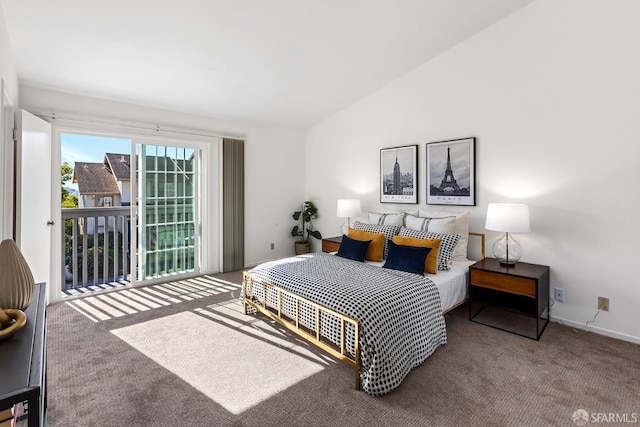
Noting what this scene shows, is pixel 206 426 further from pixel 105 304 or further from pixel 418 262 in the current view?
pixel 105 304

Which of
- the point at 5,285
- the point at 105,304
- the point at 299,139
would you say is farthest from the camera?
the point at 299,139

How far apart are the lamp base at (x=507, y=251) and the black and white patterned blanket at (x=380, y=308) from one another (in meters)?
1.01

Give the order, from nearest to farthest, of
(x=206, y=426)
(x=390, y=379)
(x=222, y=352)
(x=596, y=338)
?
(x=206, y=426), (x=390, y=379), (x=222, y=352), (x=596, y=338)

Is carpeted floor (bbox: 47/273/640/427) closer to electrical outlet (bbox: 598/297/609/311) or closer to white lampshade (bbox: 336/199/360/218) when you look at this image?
electrical outlet (bbox: 598/297/609/311)

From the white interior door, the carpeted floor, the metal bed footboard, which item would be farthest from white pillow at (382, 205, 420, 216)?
the white interior door

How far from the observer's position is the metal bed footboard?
6.85 ft

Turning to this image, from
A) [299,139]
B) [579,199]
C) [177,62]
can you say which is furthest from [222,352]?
[299,139]

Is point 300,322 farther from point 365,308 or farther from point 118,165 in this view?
point 118,165

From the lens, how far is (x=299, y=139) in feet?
18.6

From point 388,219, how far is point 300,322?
1.94 meters

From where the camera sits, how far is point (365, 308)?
2.12 meters

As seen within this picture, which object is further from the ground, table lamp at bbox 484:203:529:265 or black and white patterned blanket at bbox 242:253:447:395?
table lamp at bbox 484:203:529:265

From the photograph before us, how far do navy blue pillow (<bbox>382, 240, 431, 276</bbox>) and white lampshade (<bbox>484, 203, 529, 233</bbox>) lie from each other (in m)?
0.69

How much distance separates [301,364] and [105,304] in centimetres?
258
